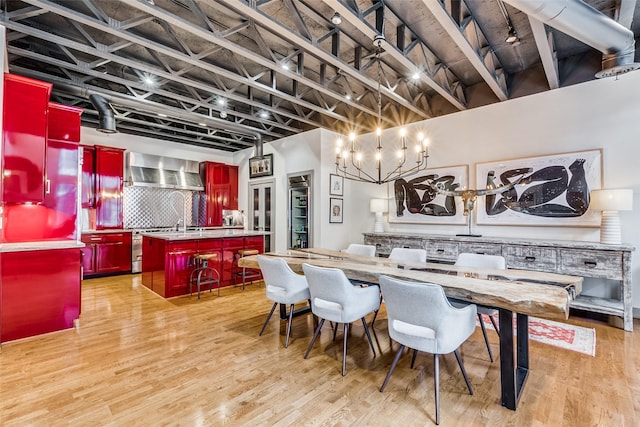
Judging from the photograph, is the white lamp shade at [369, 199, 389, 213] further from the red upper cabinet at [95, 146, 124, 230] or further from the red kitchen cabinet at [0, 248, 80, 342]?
the red upper cabinet at [95, 146, 124, 230]

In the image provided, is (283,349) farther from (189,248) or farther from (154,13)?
(154,13)

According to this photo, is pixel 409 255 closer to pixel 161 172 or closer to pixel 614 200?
pixel 614 200

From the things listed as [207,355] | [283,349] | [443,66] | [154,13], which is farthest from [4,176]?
[443,66]

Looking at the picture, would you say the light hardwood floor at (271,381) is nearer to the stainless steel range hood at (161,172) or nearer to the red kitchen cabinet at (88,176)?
the red kitchen cabinet at (88,176)

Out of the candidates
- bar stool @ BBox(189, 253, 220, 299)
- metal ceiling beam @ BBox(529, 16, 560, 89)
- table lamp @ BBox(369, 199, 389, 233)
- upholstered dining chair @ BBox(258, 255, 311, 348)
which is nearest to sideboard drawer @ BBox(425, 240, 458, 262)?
table lamp @ BBox(369, 199, 389, 233)

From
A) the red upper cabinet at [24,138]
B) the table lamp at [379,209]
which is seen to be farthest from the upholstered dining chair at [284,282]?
the table lamp at [379,209]

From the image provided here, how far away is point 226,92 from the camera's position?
467 cm

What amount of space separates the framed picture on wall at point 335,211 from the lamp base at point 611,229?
3.99 meters

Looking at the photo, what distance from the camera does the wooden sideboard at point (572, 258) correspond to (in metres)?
3.35

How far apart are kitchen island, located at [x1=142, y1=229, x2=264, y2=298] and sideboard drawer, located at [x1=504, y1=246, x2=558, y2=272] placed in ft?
13.5

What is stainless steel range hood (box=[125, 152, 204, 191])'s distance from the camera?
6711mm

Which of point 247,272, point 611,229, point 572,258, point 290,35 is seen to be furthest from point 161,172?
point 611,229

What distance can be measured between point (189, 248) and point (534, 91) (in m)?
5.77

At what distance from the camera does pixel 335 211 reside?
20.5 ft
